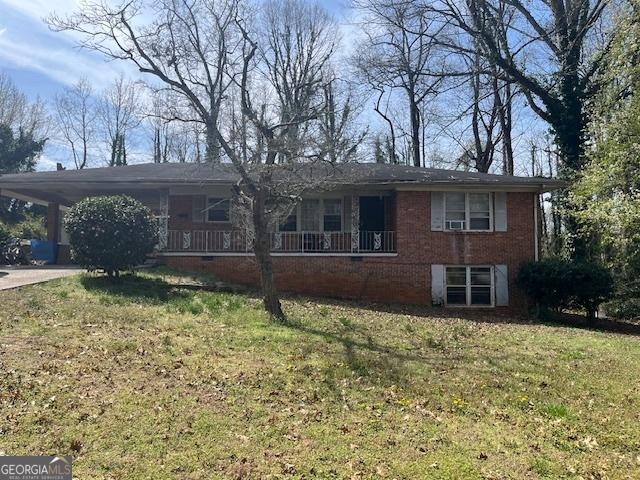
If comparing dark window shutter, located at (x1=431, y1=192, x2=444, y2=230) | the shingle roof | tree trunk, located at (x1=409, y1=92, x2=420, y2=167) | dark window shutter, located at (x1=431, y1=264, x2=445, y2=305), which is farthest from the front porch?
tree trunk, located at (x1=409, y1=92, x2=420, y2=167)

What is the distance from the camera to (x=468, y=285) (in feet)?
57.4

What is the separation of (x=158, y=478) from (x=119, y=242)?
34.2 feet

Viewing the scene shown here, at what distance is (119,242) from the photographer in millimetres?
13453

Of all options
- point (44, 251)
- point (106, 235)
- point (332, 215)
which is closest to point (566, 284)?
point (332, 215)

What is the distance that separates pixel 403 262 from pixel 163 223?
27.5 feet

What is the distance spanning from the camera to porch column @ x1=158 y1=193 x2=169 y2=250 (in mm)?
17703

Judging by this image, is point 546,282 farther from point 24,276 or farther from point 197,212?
point 24,276

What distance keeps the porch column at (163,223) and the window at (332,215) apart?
18.6 ft

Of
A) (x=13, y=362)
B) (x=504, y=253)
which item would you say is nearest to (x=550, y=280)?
(x=504, y=253)

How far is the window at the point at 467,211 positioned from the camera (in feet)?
57.6

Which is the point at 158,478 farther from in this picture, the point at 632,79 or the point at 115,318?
the point at 632,79

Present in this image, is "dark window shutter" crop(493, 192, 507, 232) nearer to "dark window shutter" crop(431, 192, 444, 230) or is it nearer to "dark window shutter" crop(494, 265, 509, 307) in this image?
"dark window shutter" crop(494, 265, 509, 307)

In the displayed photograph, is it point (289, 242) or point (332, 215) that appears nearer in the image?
point (289, 242)

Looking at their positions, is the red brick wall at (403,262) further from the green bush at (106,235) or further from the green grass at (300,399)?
the green grass at (300,399)
